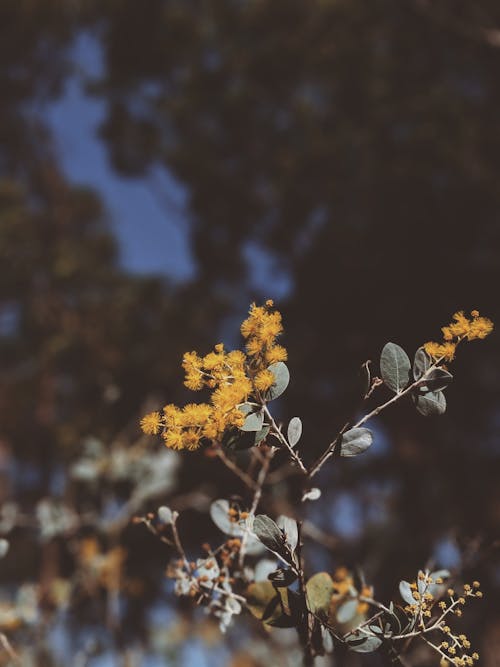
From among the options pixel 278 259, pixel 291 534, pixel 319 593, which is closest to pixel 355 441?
pixel 291 534

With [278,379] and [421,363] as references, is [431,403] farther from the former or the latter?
[278,379]

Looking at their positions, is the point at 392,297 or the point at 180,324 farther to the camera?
the point at 180,324

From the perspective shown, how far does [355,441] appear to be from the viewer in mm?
903

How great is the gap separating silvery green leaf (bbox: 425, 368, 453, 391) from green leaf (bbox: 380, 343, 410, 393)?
36mm

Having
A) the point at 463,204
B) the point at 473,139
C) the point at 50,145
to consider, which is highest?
the point at 50,145

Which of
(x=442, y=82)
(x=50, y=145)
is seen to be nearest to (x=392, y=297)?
(x=442, y=82)

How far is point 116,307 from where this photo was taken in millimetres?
7891

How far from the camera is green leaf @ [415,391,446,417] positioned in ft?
2.99

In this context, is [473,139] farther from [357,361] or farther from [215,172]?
[215,172]

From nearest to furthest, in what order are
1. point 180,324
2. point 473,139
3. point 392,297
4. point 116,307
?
1. point 473,139
2. point 392,297
3. point 180,324
4. point 116,307

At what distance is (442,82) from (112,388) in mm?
4682

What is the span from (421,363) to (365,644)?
50cm

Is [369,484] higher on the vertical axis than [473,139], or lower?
lower

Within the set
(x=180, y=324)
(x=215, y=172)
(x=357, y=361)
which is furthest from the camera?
(x=180, y=324)
